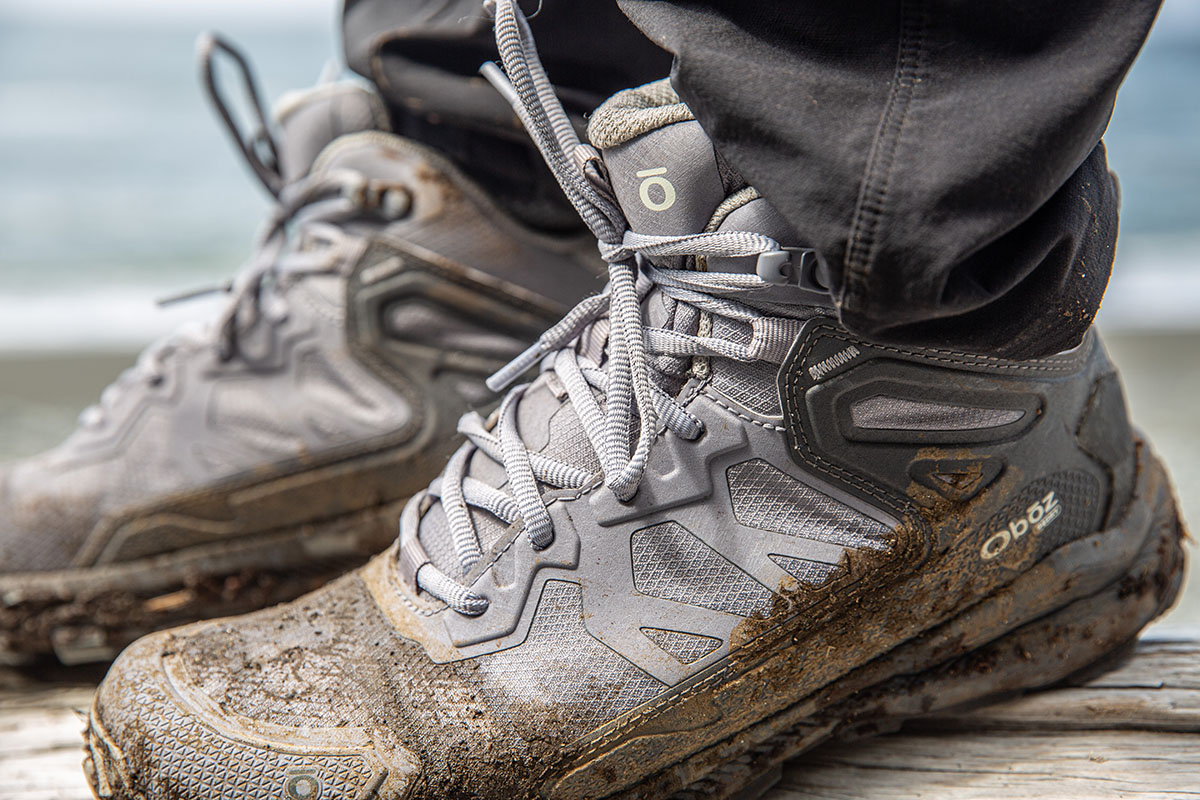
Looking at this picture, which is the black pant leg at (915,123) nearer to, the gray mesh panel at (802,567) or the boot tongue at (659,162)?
the boot tongue at (659,162)

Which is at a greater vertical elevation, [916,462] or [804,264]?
[804,264]

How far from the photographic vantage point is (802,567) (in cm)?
72

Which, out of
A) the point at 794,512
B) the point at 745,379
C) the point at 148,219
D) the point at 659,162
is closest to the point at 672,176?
the point at 659,162

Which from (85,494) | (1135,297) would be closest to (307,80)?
(1135,297)

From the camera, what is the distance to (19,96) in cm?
1252

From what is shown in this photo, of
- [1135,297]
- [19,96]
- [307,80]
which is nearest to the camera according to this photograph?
[1135,297]

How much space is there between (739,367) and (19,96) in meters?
14.8

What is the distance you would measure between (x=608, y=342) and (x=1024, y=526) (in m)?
0.38

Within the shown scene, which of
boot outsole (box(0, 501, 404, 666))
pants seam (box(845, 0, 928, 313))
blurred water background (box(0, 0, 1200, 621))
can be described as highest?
pants seam (box(845, 0, 928, 313))

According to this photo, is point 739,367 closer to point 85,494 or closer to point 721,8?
point 721,8

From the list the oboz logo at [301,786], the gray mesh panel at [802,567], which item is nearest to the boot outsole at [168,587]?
the oboz logo at [301,786]

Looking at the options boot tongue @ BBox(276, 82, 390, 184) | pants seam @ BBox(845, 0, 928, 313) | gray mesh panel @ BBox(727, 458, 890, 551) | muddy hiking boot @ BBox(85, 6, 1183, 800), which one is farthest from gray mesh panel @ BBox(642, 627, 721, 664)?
boot tongue @ BBox(276, 82, 390, 184)

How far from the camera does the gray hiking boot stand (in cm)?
122

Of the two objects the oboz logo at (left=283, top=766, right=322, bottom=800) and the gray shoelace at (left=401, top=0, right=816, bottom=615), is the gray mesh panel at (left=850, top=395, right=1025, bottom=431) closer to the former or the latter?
the gray shoelace at (left=401, top=0, right=816, bottom=615)
